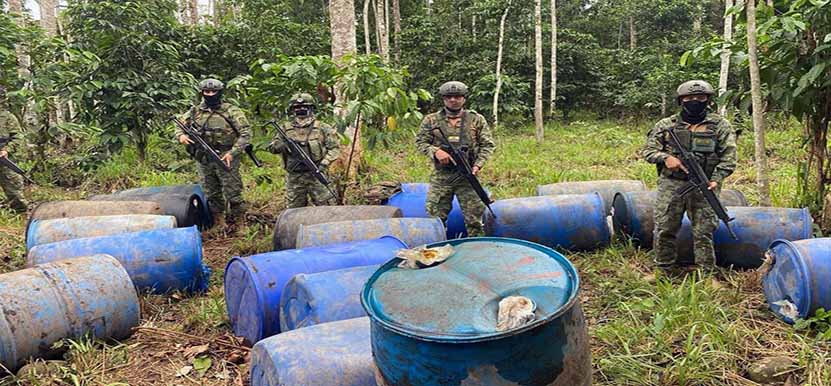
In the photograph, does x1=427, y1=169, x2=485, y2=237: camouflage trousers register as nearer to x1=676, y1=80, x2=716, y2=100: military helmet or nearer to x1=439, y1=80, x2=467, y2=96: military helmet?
x1=439, y1=80, x2=467, y2=96: military helmet

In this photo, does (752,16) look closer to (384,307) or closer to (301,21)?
(384,307)

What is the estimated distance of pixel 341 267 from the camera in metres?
3.30

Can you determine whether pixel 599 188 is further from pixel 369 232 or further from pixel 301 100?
pixel 301 100

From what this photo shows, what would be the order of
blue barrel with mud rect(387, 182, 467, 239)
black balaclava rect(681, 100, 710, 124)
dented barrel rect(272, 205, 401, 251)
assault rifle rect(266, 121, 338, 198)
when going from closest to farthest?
black balaclava rect(681, 100, 710, 124)
dented barrel rect(272, 205, 401, 251)
blue barrel with mud rect(387, 182, 467, 239)
assault rifle rect(266, 121, 338, 198)

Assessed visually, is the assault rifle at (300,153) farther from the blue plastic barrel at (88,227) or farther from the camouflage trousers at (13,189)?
the camouflage trousers at (13,189)

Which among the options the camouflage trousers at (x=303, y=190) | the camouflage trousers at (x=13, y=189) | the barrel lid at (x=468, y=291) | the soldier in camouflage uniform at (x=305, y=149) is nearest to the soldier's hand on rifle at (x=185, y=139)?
the soldier in camouflage uniform at (x=305, y=149)

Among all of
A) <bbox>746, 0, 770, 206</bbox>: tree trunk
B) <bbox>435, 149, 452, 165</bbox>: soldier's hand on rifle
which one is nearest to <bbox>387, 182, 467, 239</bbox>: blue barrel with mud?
<bbox>435, 149, 452, 165</bbox>: soldier's hand on rifle

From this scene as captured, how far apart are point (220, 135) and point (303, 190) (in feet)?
3.38

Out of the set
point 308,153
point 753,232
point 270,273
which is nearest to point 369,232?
point 270,273

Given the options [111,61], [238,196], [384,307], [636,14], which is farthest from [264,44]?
Answer: [636,14]

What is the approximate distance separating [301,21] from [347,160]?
13.4 m

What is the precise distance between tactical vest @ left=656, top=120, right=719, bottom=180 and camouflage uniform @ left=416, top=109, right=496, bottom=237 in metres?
1.48

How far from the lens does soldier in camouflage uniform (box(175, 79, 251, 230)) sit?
221 inches

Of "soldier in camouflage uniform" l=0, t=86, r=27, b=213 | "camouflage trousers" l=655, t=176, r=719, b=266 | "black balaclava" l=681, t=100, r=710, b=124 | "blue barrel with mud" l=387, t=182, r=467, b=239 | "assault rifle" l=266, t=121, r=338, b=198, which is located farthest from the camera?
"soldier in camouflage uniform" l=0, t=86, r=27, b=213
